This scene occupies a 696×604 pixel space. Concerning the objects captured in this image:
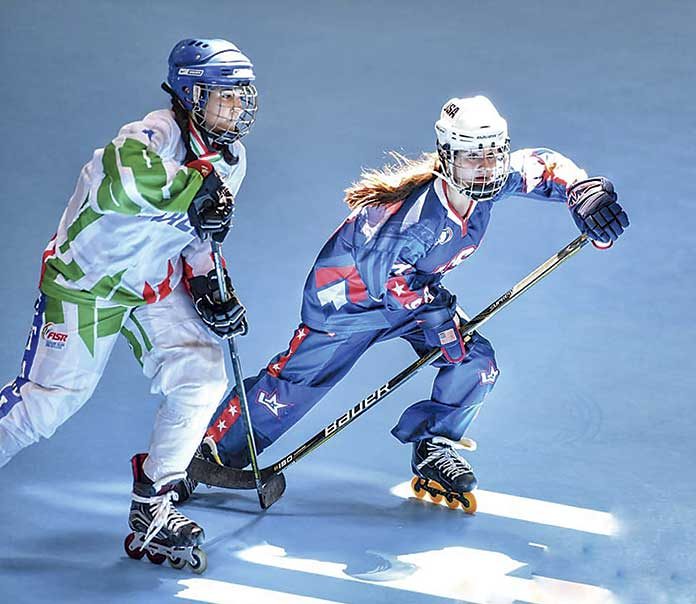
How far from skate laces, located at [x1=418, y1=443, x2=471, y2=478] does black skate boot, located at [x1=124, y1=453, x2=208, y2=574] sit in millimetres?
821

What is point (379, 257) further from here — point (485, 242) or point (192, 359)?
point (485, 242)

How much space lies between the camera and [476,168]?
4.09 metres

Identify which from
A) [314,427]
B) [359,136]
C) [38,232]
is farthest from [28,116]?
[314,427]

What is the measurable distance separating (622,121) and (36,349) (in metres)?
4.26

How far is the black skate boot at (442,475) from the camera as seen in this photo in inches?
175

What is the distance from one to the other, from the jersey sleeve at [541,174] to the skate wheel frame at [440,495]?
3.16 feet

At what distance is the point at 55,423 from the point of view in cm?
396

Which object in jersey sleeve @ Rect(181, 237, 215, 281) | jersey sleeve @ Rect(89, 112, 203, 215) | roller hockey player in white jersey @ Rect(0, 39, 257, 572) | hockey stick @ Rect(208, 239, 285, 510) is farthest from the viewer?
hockey stick @ Rect(208, 239, 285, 510)

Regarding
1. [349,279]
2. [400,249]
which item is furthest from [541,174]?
[349,279]

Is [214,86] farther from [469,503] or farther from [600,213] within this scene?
[469,503]

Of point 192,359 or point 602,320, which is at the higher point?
point 602,320

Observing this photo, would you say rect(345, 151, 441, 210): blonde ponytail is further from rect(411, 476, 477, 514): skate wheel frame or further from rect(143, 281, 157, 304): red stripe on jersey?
rect(411, 476, 477, 514): skate wheel frame

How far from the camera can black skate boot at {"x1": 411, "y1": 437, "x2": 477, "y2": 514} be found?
175 inches

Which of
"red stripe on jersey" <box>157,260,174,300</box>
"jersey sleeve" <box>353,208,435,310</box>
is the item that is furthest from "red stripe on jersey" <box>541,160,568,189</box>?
"red stripe on jersey" <box>157,260,174,300</box>
